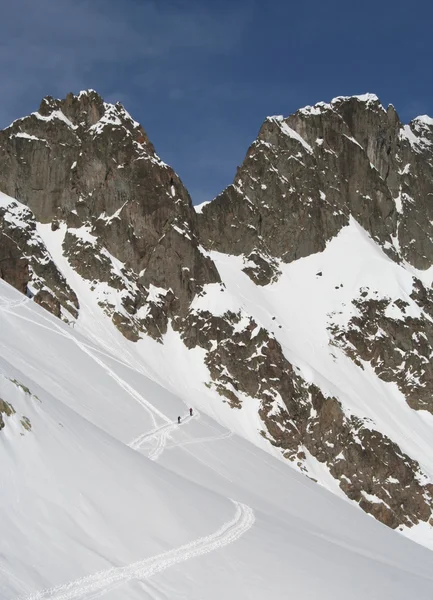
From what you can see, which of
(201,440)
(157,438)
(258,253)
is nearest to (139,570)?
(157,438)

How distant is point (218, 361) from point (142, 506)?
6723cm

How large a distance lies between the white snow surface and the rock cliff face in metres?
32.9

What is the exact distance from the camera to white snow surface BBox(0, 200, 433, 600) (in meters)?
9.85

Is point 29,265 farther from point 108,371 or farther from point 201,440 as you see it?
point 201,440

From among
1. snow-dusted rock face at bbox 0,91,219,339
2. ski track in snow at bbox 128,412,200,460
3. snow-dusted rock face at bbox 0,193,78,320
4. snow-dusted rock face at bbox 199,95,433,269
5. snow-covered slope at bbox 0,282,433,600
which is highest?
snow-dusted rock face at bbox 199,95,433,269

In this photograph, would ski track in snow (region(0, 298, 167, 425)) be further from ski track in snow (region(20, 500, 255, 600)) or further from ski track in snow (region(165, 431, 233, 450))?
ski track in snow (region(20, 500, 255, 600))

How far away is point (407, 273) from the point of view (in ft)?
359

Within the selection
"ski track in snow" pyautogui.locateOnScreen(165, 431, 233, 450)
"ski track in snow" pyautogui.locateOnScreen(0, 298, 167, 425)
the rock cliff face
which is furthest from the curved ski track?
the rock cliff face

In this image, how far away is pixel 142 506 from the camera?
13148mm

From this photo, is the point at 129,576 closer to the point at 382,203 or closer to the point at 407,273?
the point at 407,273

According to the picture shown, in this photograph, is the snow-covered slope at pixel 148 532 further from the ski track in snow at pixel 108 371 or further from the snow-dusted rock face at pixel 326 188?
the snow-dusted rock face at pixel 326 188

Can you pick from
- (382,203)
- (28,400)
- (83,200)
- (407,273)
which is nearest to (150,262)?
(83,200)

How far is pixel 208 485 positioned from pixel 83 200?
75259 millimetres

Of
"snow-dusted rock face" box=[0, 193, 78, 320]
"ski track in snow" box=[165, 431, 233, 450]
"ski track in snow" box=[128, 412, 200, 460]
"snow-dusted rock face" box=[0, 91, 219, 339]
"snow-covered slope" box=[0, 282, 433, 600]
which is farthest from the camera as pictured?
"snow-dusted rock face" box=[0, 91, 219, 339]
